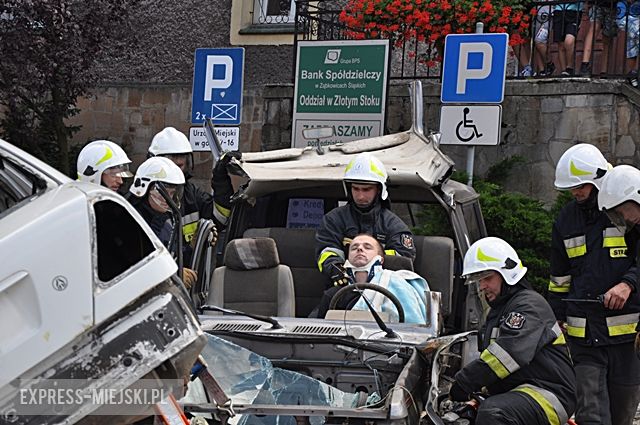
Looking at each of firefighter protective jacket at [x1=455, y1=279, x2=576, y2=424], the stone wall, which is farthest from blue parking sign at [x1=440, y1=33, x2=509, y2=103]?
firefighter protective jacket at [x1=455, y1=279, x2=576, y2=424]

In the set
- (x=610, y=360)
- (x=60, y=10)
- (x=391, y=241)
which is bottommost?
→ (x=610, y=360)

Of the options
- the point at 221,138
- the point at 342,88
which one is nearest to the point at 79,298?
the point at 221,138

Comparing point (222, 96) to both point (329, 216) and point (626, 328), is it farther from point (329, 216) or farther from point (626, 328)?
point (626, 328)

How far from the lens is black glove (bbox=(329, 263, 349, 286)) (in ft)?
24.6

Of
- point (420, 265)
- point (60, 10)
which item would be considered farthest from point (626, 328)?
point (60, 10)

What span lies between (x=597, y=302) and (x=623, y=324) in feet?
0.67

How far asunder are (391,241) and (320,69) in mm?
4807

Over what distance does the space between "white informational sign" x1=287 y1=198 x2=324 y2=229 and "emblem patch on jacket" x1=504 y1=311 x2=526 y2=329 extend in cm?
318

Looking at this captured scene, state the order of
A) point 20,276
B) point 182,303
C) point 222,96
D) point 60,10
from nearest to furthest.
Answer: point 20,276, point 182,303, point 222,96, point 60,10

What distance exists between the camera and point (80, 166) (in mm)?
7676

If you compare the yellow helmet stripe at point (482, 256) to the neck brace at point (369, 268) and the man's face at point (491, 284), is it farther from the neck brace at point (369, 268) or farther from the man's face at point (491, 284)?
the neck brace at point (369, 268)

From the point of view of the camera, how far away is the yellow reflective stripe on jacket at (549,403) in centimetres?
604

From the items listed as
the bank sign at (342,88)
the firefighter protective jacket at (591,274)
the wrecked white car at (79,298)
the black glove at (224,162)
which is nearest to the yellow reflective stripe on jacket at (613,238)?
the firefighter protective jacket at (591,274)

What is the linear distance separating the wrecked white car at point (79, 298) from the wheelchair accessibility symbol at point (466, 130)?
6.24 m
